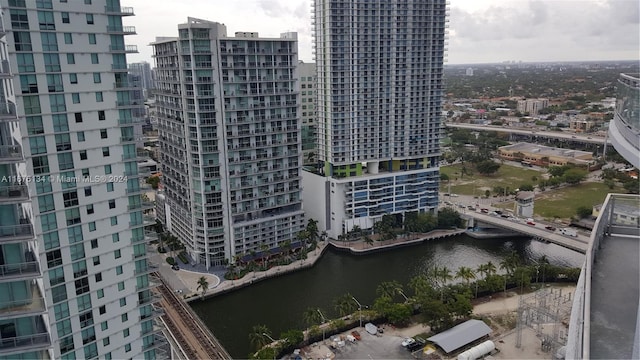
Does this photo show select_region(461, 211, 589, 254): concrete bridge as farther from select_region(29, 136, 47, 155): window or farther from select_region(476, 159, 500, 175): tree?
select_region(29, 136, 47, 155): window

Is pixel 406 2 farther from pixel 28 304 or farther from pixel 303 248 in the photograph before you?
pixel 28 304

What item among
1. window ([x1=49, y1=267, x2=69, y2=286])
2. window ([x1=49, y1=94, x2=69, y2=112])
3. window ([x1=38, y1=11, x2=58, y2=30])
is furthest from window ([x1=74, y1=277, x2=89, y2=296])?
window ([x1=38, y1=11, x2=58, y2=30])

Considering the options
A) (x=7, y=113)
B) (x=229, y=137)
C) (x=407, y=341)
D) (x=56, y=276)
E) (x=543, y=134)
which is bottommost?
(x=407, y=341)

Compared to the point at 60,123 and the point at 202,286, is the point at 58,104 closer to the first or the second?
the point at 60,123

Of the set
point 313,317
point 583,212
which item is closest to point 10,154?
point 313,317

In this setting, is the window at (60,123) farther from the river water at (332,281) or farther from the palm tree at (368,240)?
the palm tree at (368,240)

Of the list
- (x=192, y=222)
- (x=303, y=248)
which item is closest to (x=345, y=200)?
(x=303, y=248)
